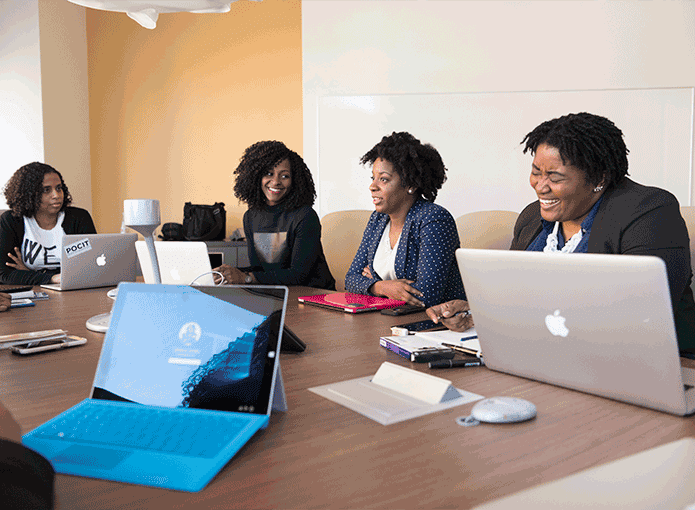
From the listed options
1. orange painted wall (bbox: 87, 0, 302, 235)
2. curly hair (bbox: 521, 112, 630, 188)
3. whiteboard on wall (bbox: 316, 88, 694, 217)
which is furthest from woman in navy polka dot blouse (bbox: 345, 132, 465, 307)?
orange painted wall (bbox: 87, 0, 302, 235)

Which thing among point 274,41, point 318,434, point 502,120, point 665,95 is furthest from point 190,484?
point 274,41

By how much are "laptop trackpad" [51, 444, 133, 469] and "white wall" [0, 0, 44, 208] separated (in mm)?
4105

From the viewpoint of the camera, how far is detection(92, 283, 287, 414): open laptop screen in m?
0.88

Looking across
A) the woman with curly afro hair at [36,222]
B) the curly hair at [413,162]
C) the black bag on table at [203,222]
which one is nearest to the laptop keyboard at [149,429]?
the curly hair at [413,162]

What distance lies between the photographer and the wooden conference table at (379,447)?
684 millimetres

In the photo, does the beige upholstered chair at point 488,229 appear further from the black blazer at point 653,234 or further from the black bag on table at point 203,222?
the black bag on table at point 203,222

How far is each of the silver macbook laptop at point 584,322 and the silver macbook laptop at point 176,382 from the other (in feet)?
1.32

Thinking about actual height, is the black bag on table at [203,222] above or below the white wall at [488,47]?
below

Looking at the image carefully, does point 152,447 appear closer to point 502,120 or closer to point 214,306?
point 214,306

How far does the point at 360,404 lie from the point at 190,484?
347mm

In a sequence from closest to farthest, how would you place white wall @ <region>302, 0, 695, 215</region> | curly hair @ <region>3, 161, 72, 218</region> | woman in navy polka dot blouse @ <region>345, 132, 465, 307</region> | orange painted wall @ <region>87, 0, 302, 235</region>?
woman in navy polka dot blouse @ <region>345, 132, 465, 307</region> → curly hair @ <region>3, 161, 72, 218</region> → white wall @ <region>302, 0, 695, 215</region> → orange painted wall @ <region>87, 0, 302, 235</region>

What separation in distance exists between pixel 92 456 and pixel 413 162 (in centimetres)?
196

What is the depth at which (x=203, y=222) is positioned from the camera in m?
4.21

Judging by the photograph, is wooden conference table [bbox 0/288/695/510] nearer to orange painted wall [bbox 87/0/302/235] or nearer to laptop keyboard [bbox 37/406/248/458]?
laptop keyboard [bbox 37/406/248/458]
